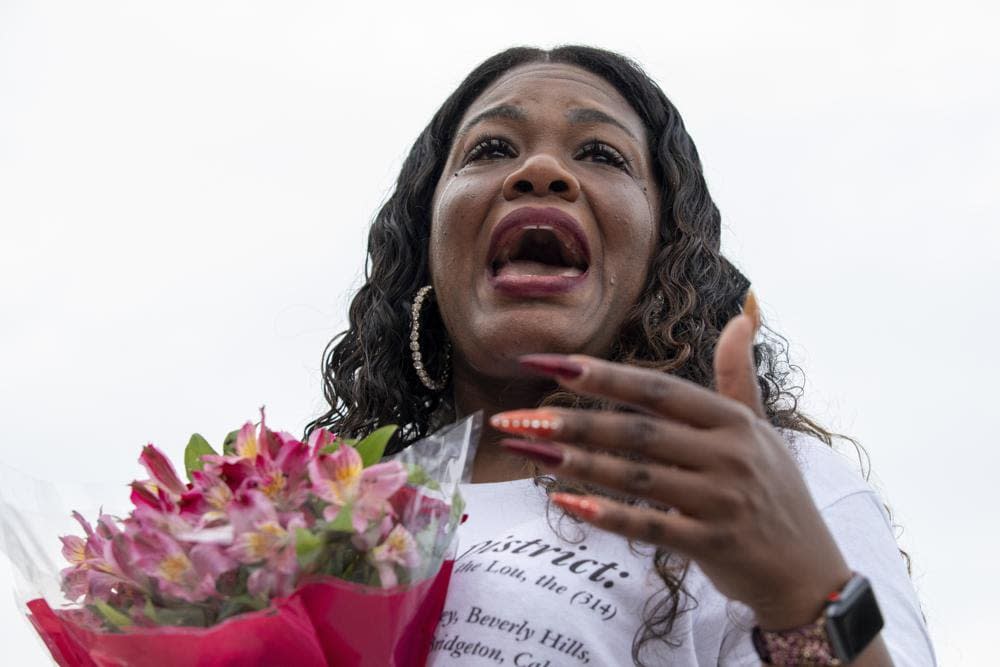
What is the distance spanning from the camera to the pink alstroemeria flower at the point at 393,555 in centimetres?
244

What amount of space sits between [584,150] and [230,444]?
1845 millimetres

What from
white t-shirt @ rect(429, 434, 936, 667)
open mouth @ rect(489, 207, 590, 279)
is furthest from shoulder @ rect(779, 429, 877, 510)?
open mouth @ rect(489, 207, 590, 279)

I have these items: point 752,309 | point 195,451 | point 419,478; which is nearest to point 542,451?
point 752,309

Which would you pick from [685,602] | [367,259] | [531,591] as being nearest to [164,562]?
[531,591]

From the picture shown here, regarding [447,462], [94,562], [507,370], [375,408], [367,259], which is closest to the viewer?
[94,562]

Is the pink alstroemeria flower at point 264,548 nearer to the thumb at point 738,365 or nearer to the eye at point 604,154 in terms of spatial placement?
the thumb at point 738,365

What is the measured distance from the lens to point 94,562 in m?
2.57

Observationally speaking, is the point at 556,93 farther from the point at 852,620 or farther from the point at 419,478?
the point at 852,620

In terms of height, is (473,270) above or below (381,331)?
above

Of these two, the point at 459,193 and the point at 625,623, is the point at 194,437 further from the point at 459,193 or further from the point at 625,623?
the point at 459,193

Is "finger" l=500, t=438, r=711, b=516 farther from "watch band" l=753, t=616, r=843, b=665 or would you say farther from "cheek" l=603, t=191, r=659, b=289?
"cheek" l=603, t=191, r=659, b=289

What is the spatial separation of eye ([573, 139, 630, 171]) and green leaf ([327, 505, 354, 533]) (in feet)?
7.05

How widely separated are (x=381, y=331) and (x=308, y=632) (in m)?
2.36

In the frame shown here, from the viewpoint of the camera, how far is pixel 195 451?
2.97m
